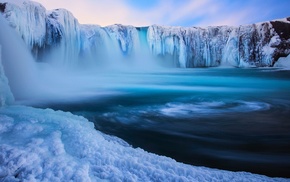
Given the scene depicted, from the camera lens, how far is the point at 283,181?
2.33 meters

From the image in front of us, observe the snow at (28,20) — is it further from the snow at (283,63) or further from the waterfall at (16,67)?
the snow at (283,63)

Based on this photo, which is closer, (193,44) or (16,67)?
(16,67)

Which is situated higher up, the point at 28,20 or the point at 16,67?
the point at 28,20

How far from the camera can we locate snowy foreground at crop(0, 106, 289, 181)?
2010 millimetres

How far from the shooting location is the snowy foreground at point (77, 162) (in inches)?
79.1

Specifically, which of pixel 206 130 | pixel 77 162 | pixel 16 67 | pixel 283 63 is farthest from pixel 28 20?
pixel 283 63

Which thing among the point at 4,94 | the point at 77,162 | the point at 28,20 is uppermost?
the point at 28,20

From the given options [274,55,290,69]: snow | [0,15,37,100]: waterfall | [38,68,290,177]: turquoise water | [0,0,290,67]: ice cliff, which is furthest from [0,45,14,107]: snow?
[274,55,290,69]: snow

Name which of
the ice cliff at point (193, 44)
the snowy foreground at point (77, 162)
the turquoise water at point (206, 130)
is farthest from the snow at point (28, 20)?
the snowy foreground at point (77, 162)

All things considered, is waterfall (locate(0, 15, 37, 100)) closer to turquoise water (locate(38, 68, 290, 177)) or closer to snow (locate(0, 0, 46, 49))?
turquoise water (locate(38, 68, 290, 177))

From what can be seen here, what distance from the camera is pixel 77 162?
2281 mm

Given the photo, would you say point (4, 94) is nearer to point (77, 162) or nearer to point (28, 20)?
point (77, 162)

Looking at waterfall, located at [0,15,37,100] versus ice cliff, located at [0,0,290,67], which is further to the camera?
ice cliff, located at [0,0,290,67]

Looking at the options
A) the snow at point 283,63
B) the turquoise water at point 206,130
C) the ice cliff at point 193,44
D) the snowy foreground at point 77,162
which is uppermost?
the ice cliff at point 193,44
